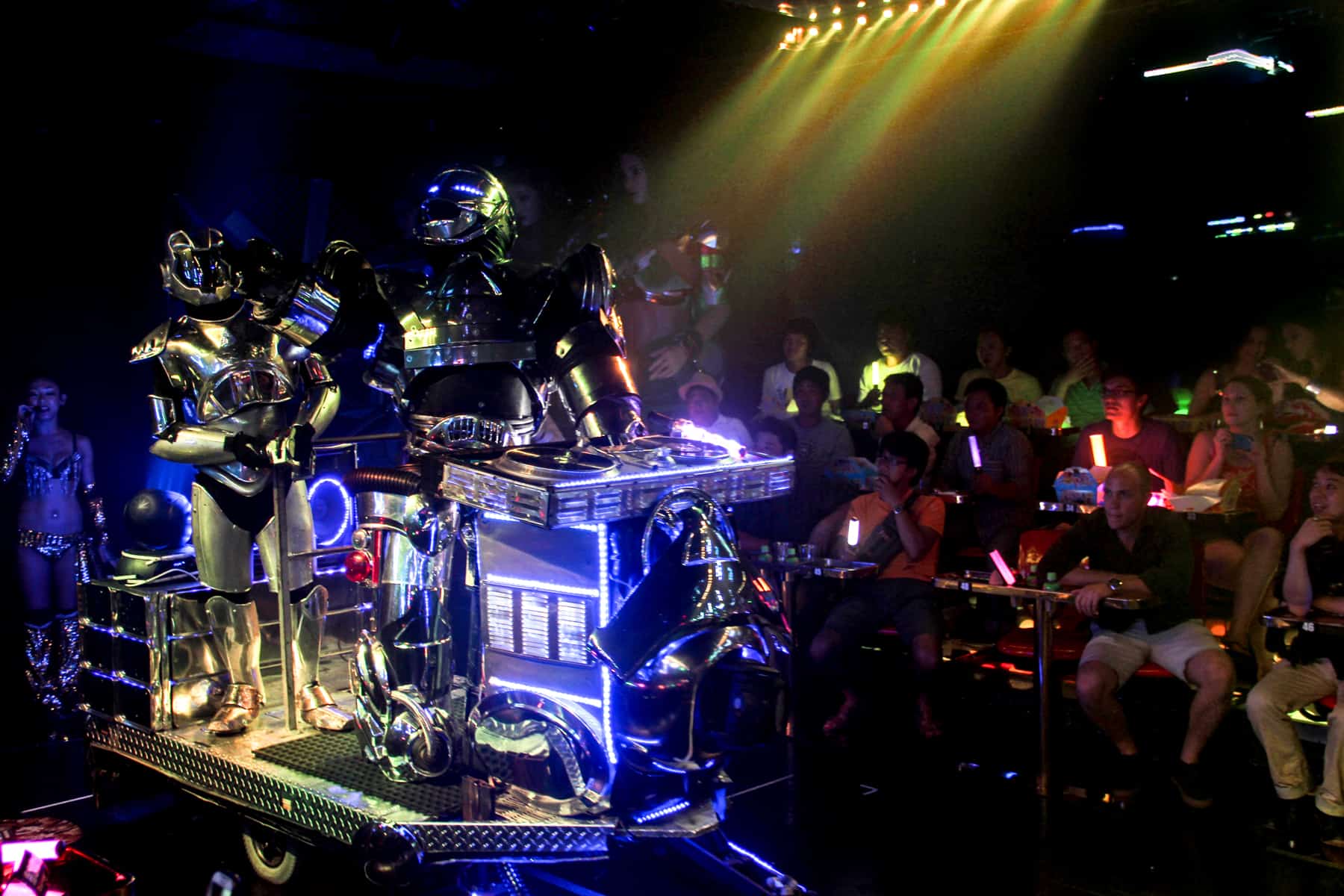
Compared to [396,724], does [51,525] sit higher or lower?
higher

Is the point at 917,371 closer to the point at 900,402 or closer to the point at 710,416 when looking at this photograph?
the point at 900,402

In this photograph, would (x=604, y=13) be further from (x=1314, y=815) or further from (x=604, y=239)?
(x=1314, y=815)

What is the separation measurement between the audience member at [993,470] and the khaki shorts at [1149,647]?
994 mm

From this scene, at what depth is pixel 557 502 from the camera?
318 centimetres

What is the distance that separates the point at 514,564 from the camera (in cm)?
368

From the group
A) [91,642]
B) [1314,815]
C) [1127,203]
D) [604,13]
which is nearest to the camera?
[1314,815]

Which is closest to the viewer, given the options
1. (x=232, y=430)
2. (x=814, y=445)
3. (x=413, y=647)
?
(x=413, y=647)

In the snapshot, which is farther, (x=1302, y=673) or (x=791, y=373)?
(x=791, y=373)

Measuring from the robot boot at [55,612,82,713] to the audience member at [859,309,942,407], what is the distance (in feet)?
17.5

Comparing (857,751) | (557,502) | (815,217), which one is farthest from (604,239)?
(557,502)

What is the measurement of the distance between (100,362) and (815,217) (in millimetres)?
5524

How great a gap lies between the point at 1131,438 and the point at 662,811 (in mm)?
3569

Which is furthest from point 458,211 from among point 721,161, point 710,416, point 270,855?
point 721,161

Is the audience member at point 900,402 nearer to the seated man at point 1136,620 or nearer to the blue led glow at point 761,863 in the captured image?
the seated man at point 1136,620
